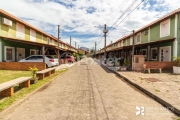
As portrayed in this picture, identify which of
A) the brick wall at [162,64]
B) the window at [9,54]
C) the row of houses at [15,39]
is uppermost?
the row of houses at [15,39]

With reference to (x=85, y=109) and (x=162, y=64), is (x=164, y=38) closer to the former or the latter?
(x=162, y=64)

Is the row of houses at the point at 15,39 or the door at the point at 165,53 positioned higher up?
the row of houses at the point at 15,39

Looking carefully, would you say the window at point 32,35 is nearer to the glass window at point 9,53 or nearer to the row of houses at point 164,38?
the glass window at point 9,53

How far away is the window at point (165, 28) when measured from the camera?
14359mm

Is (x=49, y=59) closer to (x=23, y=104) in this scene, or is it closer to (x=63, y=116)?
(x=23, y=104)

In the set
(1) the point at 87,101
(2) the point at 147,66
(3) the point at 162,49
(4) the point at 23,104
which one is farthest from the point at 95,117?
(3) the point at 162,49

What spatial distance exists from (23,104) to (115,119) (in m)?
3.14

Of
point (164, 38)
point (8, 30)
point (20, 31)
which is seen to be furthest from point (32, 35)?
point (164, 38)

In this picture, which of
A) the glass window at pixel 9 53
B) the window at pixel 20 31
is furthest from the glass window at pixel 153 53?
the glass window at pixel 9 53

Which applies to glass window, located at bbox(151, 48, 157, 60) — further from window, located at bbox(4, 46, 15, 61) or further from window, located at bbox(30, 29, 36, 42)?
window, located at bbox(4, 46, 15, 61)

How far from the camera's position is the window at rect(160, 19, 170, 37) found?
14.4 metres

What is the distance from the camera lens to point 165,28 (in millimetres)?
14883

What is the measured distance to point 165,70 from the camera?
13.5m

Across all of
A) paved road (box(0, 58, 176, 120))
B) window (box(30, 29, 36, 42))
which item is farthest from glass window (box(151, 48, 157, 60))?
window (box(30, 29, 36, 42))
